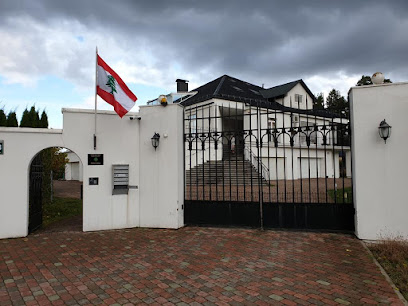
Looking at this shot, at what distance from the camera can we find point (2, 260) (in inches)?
207

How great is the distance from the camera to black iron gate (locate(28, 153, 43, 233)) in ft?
24.0

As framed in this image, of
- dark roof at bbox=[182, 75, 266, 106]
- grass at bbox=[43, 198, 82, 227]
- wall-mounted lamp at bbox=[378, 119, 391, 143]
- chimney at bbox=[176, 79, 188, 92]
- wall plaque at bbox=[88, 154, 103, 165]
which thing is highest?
chimney at bbox=[176, 79, 188, 92]

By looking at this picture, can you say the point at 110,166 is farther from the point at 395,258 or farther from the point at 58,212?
the point at 395,258

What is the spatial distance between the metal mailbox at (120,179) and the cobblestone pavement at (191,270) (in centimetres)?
127

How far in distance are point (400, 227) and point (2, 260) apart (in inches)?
316

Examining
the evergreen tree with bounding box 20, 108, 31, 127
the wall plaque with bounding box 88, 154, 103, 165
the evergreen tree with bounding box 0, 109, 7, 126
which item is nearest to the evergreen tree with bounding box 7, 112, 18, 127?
the evergreen tree with bounding box 20, 108, 31, 127

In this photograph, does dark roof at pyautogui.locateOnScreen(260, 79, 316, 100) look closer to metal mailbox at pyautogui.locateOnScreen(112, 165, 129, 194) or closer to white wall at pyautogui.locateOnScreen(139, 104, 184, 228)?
white wall at pyautogui.locateOnScreen(139, 104, 184, 228)

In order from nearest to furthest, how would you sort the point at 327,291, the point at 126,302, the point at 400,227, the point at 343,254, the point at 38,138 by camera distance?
1. the point at 126,302
2. the point at 327,291
3. the point at 343,254
4. the point at 400,227
5. the point at 38,138

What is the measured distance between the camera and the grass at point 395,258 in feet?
13.5

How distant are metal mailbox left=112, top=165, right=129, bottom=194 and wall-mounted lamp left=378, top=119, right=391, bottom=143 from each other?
6217 millimetres

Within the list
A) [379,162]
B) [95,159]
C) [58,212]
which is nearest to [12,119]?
[58,212]

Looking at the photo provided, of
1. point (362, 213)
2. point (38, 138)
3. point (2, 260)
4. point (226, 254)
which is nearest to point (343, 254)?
point (362, 213)

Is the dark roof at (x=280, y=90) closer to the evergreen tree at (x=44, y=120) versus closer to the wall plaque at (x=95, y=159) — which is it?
the evergreen tree at (x=44, y=120)

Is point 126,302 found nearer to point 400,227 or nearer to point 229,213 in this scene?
point 229,213
